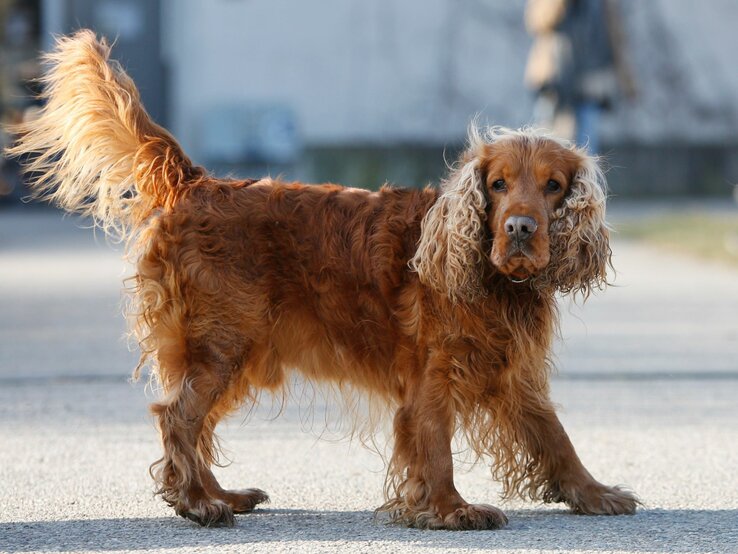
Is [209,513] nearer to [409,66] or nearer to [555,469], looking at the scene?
[555,469]

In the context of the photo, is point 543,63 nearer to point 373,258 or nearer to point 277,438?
point 277,438

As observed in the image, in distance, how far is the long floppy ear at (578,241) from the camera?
4203 millimetres

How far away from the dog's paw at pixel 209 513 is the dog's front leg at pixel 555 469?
1055mm

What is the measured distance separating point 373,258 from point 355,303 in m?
0.17

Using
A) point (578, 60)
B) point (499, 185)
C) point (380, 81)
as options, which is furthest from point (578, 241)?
point (380, 81)

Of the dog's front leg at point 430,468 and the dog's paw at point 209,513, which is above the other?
the dog's front leg at point 430,468

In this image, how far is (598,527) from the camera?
429 cm

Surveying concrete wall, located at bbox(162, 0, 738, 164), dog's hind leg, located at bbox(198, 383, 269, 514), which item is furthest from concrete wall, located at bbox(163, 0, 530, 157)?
dog's hind leg, located at bbox(198, 383, 269, 514)

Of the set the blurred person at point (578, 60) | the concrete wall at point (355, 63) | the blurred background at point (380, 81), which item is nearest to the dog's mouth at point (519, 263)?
the blurred person at point (578, 60)

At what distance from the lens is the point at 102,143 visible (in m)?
4.75

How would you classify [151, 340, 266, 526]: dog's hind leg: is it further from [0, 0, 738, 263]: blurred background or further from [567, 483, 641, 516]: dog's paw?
[0, 0, 738, 263]: blurred background

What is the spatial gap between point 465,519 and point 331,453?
1.35 metres

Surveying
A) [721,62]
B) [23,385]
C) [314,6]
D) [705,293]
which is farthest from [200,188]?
[721,62]

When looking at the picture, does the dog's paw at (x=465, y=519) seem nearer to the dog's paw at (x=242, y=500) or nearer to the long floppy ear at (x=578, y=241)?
the dog's paw at (x=242, y=500)
